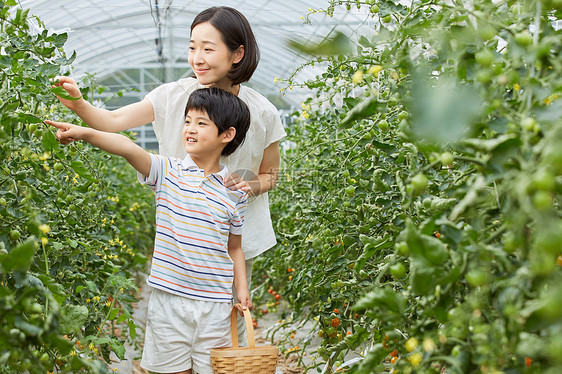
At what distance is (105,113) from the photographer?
178 cm

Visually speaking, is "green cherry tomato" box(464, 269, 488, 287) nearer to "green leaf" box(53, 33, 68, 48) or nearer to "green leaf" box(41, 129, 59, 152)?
"green leaf" box(41, 129, 59, 152)

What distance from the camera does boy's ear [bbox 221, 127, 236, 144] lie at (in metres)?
1.83

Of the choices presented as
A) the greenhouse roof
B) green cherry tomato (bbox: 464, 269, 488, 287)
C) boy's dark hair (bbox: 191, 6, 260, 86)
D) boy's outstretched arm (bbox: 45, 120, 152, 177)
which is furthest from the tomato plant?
the greenhouse roof

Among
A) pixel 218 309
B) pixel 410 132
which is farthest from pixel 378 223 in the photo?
pixel 410 132

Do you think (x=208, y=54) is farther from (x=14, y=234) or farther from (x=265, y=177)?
(x=14, y=234)

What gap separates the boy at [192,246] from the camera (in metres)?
1.69

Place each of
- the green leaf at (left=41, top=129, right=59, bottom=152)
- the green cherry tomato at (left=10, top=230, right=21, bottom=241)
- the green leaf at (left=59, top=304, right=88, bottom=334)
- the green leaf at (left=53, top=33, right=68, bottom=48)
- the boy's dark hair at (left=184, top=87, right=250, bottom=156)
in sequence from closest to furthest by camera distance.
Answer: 1. the green leaf at (left=59, top=304, right=88, bottom=334)
2. the green cherry tomato at (left=10, top=230, right=21, bottom=241)
3. the green leaf at (left=41, top=129, right=59, bottom=152)
4. the green leaf at (left=53, top=33, right=68, bottom=48)
5. the boy's dark hair at (left=184, top=87, right=250, bottom=156)

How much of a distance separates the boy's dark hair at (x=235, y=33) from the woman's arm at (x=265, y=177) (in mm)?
264

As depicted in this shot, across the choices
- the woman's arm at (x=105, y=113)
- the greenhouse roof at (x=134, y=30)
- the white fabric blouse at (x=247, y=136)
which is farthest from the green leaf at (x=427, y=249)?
the greenhouse roof at (x=134, y=30)

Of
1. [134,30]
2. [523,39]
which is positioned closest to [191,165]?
[523,39]

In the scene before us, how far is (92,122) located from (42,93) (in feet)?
1.25

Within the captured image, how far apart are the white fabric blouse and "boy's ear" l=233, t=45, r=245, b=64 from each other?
0.12 m

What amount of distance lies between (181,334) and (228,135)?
1.95 feet

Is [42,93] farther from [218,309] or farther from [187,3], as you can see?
[187,3]
